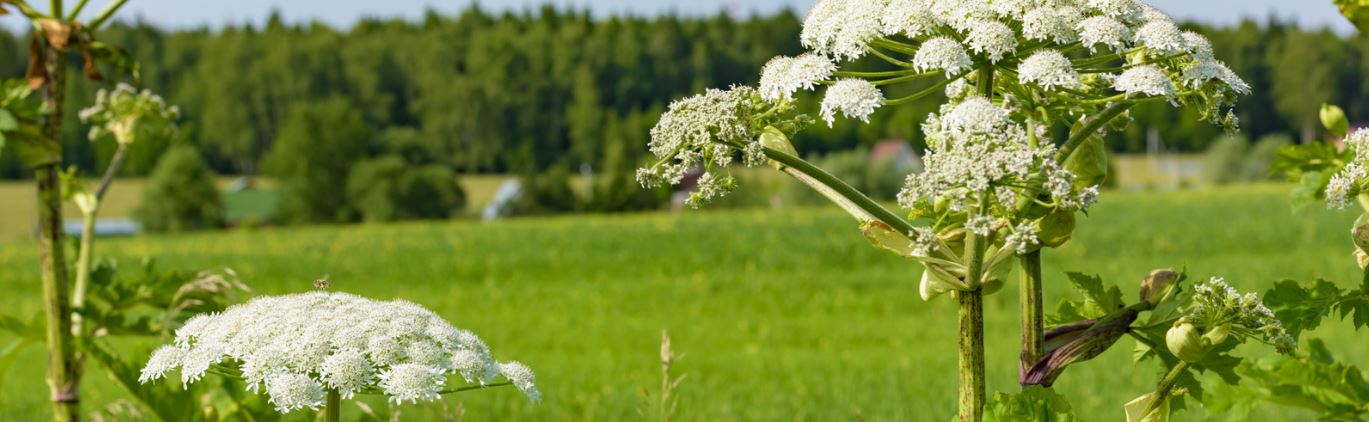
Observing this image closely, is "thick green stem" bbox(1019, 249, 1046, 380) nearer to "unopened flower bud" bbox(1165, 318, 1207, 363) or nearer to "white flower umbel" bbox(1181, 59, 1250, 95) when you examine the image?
"unopened flower bud" bbox(1165, 318, 1207, 363)

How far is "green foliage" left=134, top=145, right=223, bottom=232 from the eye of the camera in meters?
92.3

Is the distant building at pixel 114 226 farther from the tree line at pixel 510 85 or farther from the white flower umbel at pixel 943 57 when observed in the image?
the white flower umbel at pixel 943 57

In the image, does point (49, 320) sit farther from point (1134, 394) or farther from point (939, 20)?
point (1134, 394)

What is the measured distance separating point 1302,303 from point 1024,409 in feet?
2.23

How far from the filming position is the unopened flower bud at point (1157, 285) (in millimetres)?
2201

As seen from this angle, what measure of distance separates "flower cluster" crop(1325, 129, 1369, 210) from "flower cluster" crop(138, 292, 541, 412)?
4.95 ft

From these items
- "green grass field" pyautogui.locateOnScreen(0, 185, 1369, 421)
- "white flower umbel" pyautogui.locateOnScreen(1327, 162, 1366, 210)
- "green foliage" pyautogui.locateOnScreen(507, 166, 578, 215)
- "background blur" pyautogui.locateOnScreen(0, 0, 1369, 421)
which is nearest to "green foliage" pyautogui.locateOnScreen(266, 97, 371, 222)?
"background blur" pyautogui.locateOnScreen(0, 0, 1369, 421)

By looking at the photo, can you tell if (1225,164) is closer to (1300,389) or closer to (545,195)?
(545,195)

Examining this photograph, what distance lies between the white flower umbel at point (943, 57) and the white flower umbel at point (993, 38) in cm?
3

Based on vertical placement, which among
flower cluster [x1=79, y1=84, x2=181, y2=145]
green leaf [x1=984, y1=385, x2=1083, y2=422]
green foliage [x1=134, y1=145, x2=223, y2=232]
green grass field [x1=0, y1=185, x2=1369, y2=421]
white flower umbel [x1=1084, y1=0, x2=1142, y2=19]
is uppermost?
white flower umbel [x1=1084, y1=0, x2=1142, y2=19]

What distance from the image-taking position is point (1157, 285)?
7.27 feet

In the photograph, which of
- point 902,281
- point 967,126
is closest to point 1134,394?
point 967,126

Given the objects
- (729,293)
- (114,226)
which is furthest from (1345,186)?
(114,226)

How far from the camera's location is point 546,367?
1462cm
